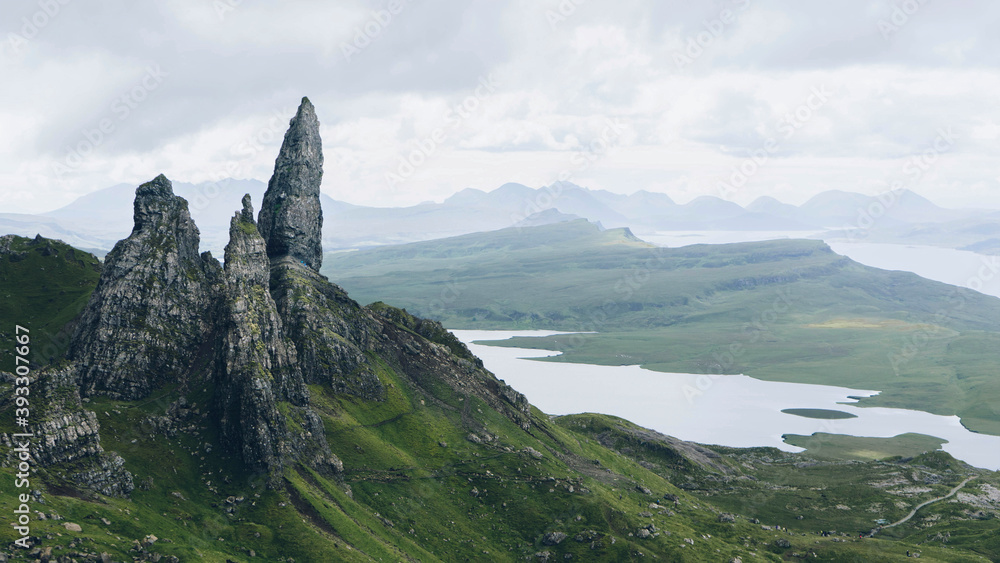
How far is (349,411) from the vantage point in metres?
152

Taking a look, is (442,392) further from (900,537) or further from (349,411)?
(900,537)

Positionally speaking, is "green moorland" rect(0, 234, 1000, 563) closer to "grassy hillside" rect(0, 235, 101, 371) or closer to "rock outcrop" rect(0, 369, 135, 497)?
"rock outcrop" rect(0, 369, 135, 497)

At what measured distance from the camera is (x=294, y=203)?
192 metres

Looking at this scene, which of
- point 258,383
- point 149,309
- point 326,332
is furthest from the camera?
point 326,332

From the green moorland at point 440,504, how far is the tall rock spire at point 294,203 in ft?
151

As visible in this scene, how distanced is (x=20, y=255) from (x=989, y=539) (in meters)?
230

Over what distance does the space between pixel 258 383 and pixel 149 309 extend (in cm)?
2858

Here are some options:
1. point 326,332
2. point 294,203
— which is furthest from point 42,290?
point 326,332

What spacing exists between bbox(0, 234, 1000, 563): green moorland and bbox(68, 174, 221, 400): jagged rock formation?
5.33 metres

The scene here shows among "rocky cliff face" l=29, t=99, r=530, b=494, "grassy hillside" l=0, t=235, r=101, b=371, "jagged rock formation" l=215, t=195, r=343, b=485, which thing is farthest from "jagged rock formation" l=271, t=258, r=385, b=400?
"grassy hillside" l=0, t=235, r=101, b=371

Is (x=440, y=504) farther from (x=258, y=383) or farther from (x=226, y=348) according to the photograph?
(x=226, y=348)

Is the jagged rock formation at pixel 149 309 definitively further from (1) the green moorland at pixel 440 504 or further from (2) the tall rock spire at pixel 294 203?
(2) the tall rock spire at pixel 294 203

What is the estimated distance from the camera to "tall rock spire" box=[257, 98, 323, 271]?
189125 millimetres

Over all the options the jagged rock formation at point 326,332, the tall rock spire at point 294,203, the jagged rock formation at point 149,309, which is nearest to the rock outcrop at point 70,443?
the jagged rock formation at point 149,309
